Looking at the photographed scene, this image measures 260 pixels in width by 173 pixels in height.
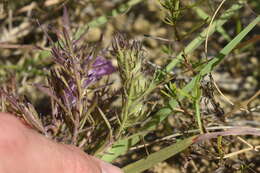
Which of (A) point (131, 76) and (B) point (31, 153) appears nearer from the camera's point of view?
(B) point (31, 153)

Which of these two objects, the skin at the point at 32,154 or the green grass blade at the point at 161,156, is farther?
the green grass blade at the point at 161,156

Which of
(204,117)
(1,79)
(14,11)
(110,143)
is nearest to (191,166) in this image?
(204,117)

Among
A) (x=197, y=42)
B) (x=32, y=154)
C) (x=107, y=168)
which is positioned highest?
(x=197, y=42)

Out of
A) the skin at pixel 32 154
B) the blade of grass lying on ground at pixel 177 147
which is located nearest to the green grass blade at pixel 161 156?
the blade of grass lying on ground at pixel 177 147

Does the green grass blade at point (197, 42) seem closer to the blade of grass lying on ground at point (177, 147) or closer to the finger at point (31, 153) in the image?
the blade of grass lying on ground at point (177, 147)

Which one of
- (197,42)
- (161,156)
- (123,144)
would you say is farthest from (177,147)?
(197,42)

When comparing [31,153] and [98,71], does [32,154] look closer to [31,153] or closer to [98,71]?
[31,153]
